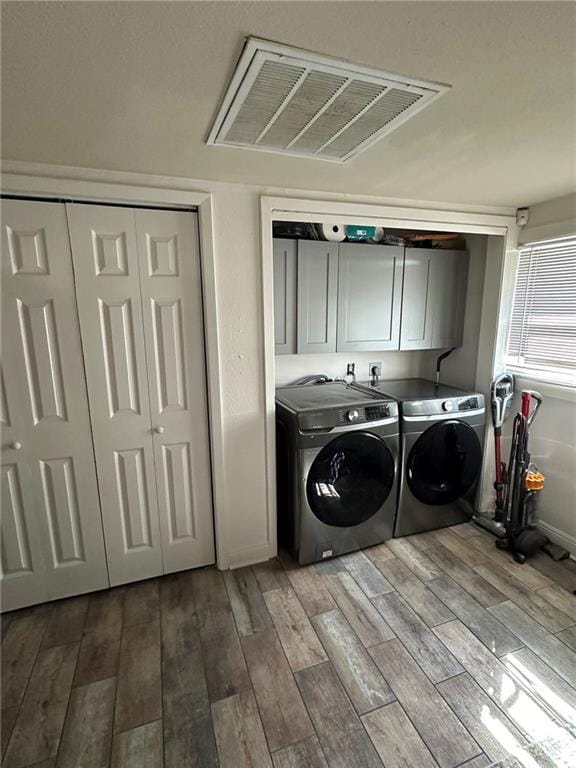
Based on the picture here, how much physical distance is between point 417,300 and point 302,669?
234cm

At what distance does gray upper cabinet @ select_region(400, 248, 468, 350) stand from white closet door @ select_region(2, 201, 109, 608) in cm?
213

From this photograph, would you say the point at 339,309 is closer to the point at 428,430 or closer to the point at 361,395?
the point at 361,395

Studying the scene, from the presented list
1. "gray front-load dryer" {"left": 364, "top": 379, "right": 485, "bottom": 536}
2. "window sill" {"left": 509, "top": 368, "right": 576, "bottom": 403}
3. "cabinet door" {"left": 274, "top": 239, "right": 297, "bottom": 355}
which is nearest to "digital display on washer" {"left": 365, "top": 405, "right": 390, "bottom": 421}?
"gray front-load dryer" {"left": 364, "top": 379, "right": 485, "bottom": 536}

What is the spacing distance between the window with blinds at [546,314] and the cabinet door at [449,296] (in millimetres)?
355

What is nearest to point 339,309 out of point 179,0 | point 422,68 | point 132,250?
point 132,250

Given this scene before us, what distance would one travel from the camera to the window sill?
2.27 meters

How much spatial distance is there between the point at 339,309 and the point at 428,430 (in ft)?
3.27

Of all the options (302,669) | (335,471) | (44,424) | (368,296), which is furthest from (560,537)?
(44,424)

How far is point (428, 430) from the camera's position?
2408mm

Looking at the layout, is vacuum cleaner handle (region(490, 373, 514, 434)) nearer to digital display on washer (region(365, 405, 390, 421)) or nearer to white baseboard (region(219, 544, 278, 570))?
digital display on washer (region(365, 405, 390, 421))

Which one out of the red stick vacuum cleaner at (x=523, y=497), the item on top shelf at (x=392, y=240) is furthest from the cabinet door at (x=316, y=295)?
the red stick vacuum cleaner at (x=523, y=497)

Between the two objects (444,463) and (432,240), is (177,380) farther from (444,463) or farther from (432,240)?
(432,240)

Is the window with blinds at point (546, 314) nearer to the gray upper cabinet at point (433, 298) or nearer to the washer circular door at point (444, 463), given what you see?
the gray upper cabinet at point (433, 298)

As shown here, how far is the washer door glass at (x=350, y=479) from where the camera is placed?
2.17 meters
